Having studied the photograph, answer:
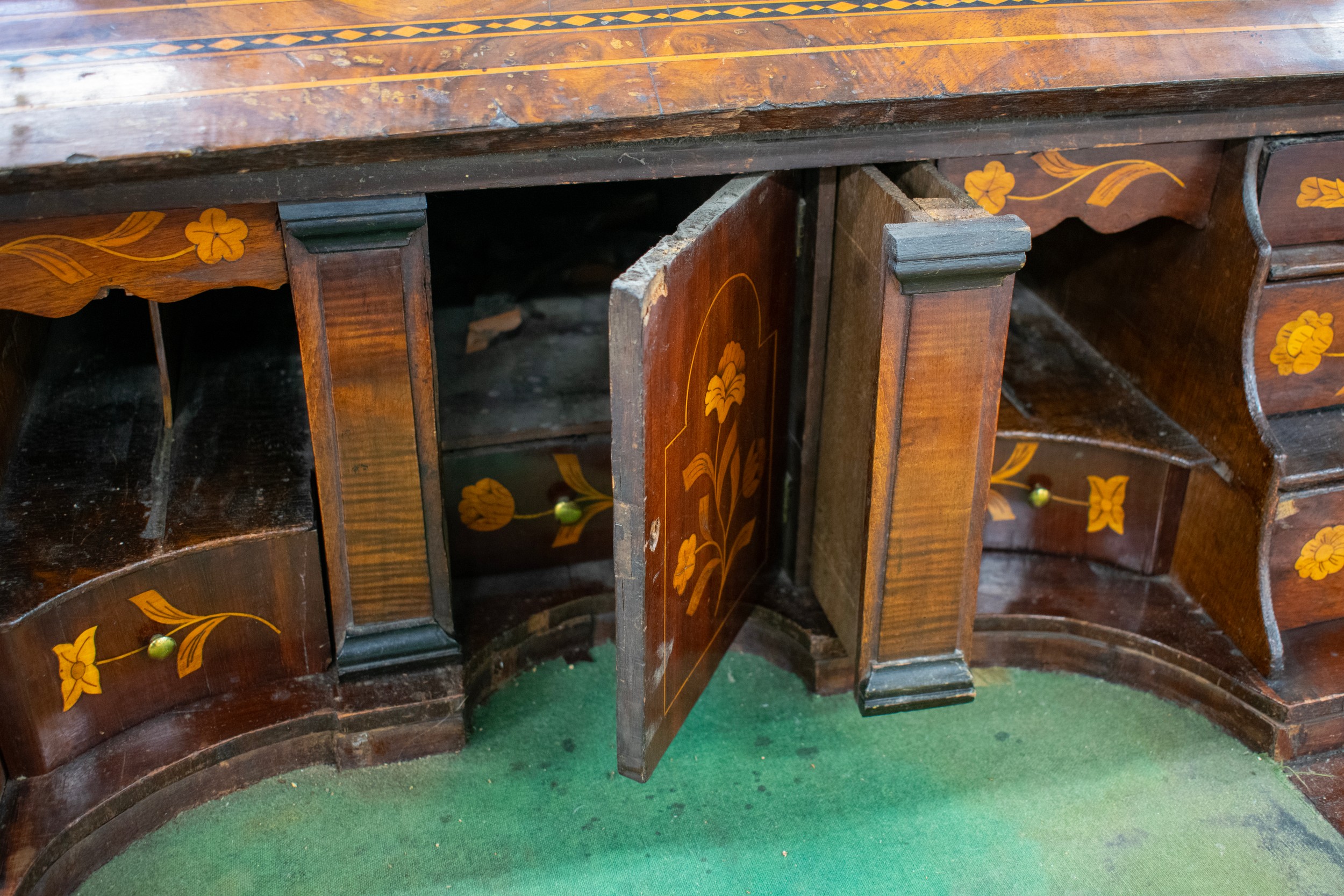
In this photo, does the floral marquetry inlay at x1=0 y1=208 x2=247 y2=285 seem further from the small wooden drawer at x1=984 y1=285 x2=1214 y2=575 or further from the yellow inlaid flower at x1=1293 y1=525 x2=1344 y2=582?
the yellow inlaid flower at x1=1293 y1=525 x2=1344 y2=582

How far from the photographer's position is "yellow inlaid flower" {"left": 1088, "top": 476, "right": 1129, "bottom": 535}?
1718mm

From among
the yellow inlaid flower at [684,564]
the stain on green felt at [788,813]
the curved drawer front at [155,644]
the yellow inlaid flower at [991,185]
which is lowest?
the stain on green felt at [788,813]

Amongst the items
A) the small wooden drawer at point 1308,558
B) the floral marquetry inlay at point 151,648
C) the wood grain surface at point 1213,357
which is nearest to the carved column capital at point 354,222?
the floral marquetry inlay at point 151,648

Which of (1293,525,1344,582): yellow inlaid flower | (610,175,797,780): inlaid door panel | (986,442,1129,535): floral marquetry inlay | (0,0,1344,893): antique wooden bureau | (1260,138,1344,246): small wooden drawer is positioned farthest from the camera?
(986,442,1129,535): floral marquetry inlay

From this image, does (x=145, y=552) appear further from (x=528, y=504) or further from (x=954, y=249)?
(x=954, y=249)

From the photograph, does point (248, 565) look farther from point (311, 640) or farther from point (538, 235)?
point (538, 235)

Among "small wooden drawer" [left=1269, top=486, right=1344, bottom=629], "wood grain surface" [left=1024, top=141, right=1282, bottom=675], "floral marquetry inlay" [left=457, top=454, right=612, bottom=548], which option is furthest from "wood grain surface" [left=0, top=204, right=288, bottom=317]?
"small wooden drawer" [left=1269, top=486, right=1344, bottom=629]

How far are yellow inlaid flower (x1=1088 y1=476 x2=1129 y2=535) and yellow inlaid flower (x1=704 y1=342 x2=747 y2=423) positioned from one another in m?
0.61

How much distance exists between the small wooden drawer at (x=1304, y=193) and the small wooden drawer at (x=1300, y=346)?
6 cm

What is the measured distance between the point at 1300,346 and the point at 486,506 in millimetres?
1084

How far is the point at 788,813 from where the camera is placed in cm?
151

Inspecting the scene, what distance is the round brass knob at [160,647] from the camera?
1.44 m

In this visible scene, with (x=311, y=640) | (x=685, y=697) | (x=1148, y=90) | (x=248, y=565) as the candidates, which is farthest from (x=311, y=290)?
(x=1148, y=90)

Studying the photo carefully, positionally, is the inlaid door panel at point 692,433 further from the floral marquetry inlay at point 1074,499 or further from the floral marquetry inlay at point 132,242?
the floral marquetry inlay at point 132,242
